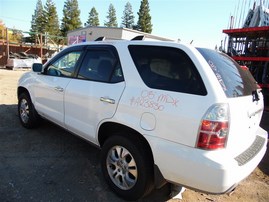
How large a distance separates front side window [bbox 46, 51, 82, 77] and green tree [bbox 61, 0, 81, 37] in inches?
2376

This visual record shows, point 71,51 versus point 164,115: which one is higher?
point 71,51

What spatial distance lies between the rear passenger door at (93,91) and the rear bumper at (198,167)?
789 mm

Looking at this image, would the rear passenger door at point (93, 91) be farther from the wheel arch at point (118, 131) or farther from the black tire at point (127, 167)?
the black tire at point (127, 167)

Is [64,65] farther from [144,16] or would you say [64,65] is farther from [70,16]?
[70,16]

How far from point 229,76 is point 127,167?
1.49 m

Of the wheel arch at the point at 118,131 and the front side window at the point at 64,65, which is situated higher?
the front side window at the point at 64,65

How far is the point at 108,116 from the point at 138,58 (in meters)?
0.76

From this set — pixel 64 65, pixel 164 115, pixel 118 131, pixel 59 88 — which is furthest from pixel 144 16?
pixel 164 115

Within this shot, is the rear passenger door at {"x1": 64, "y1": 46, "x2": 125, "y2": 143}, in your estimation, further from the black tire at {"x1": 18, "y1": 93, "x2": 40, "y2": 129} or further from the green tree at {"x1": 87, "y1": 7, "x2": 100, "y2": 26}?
the green tree at {"x1": 87, "y1": 7, "x2": 100, "y2": 26}

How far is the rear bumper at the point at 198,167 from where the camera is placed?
2.32 metres

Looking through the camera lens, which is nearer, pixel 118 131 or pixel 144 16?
pixel 118 131

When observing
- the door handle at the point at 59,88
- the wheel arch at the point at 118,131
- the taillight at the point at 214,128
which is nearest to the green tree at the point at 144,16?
the door handle at the point at 59,88

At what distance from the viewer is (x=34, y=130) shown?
16.9 feet

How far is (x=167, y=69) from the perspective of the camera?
8.84 feet
